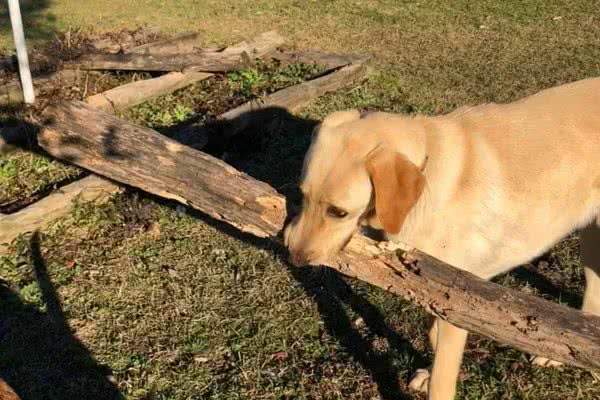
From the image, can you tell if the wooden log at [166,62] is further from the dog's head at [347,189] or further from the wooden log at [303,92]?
the dog's head at [347,189]

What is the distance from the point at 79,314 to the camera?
4.54 metres

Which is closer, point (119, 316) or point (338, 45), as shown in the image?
point (119, 316)

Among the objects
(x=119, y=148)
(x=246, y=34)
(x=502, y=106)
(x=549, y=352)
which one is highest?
(x=502, y=106)

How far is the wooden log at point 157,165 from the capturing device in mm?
3926

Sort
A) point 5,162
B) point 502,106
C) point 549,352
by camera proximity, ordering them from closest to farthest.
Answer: point 549,352
point 502,106
point 5,162

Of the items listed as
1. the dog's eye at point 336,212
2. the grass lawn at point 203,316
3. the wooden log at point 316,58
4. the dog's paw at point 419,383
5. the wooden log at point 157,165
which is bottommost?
the grass lawn at point 203,316

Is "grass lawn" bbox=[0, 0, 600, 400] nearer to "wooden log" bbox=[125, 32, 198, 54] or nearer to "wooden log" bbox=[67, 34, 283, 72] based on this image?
"wooden log" bbox=[67, 34, 283, 72]

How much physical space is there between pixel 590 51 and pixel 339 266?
8.02 metres

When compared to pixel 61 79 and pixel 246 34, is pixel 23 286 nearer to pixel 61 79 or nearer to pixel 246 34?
pixel 61 79

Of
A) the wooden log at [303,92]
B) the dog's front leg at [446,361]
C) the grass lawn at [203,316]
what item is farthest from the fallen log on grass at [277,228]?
the wooden log at [303,92]

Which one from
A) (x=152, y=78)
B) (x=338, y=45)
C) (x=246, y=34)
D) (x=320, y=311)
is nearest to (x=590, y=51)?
(x=338, y=45)

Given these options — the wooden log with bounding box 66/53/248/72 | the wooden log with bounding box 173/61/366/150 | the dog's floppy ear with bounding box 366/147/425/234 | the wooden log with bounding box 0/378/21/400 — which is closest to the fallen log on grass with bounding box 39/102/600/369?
the dog's floppy ear with bounding box 366/147/425/234

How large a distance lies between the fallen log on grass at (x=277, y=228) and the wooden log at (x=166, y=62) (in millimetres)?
2839

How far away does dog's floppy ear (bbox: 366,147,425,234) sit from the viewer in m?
3.07
